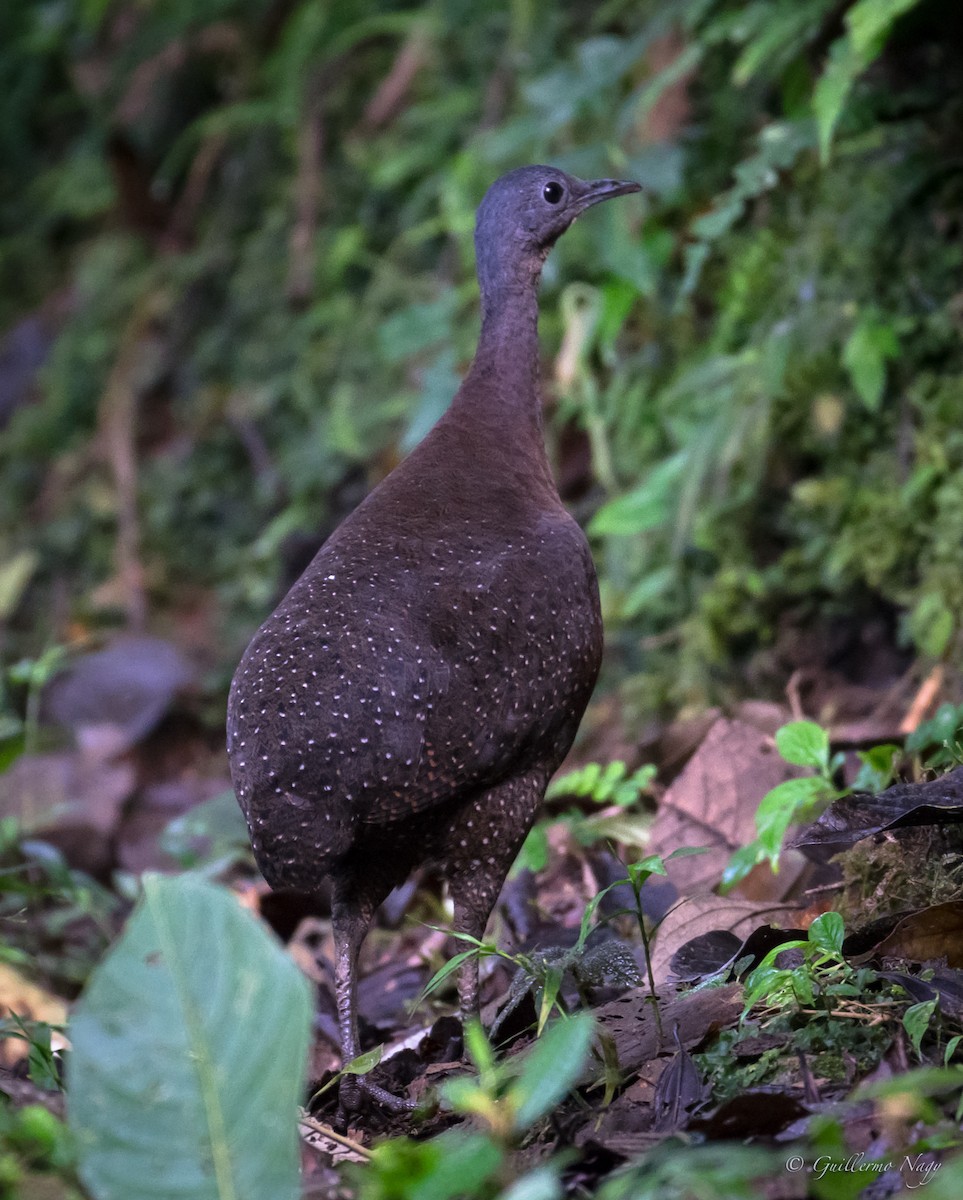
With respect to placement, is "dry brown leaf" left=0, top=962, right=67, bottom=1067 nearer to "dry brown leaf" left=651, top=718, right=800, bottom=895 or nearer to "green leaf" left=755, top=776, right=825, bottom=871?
"dry brown leaf" left=651, top=718, right=800, bottom=895

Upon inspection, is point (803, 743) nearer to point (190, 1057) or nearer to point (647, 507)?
point (190, 1057)

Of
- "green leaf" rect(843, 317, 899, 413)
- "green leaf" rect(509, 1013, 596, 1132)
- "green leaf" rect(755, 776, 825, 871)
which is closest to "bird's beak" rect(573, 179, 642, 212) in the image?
"green leaf" rect(843, 317, 899, 413)

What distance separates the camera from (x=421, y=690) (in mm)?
3443

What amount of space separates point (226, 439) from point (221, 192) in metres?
2.16

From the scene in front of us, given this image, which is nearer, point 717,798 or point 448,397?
point 717,798

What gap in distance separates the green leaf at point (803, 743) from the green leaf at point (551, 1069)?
187 cm

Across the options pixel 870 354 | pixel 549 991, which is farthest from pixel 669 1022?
pixel 870 354

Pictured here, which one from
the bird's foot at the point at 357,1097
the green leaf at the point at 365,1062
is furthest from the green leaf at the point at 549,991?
the bird's foot at the point at 357,1097

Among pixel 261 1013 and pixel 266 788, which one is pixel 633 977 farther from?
pixel 261 1013

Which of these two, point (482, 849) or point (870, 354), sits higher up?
point (870, 354)

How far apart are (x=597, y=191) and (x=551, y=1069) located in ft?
12.2

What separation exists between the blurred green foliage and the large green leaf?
3857mm

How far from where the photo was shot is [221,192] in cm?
1069

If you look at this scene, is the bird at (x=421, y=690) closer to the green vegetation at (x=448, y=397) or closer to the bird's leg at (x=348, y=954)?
the bird's leg at (x=348, y=954)
